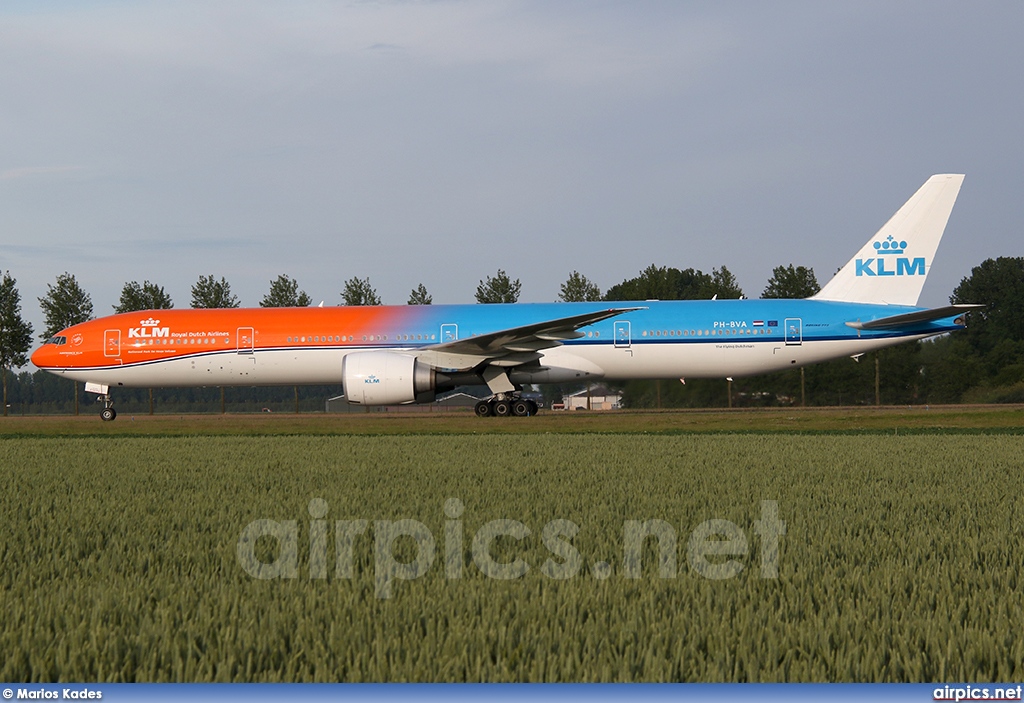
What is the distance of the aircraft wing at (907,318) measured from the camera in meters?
24.6

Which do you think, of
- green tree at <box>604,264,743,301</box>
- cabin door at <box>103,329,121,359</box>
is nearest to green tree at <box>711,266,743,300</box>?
green tree at <box>604,264,743,301</box>

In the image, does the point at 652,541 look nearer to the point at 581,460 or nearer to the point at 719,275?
the point at 581,460

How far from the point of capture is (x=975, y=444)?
487 inches

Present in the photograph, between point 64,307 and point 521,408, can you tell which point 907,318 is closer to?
point 521,408

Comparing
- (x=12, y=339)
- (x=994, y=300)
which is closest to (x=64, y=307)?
(x=12, y=339)

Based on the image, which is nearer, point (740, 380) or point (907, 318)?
point (907, 318)

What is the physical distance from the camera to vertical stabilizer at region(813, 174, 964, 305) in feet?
86.1

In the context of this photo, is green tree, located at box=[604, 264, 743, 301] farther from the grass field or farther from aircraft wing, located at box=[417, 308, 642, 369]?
the grass field

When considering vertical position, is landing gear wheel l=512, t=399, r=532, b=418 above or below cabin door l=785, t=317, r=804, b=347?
below

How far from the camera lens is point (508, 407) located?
1024 inches

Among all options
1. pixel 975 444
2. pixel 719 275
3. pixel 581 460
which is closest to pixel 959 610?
pixel 581 460

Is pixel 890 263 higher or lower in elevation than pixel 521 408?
higher

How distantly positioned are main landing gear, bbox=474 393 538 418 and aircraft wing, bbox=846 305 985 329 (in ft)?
28.5

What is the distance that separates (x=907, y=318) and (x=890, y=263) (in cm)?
206
